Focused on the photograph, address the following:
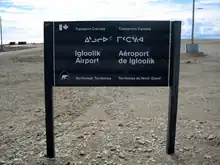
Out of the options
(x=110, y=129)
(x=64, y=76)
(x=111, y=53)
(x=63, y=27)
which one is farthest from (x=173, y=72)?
(x=110, y=129)

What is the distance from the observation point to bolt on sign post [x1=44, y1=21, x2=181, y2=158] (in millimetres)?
3939

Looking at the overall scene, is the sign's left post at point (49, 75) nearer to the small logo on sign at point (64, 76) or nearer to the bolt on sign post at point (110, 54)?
the bolt on sign post at point (110, 54)

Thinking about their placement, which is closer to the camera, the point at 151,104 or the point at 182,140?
the point at 182,140

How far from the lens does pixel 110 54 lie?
4.01m

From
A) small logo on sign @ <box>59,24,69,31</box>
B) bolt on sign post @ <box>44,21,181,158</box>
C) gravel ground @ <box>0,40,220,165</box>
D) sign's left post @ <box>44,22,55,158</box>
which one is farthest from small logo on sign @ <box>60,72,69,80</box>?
gravel ground @ <box>0,40,220,165</box>

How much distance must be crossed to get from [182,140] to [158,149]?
1.88ft

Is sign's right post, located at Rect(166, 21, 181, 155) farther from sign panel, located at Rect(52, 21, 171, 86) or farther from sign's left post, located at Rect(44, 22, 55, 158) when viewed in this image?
sign's left post, located at Rect(44, 22, 55, 158)

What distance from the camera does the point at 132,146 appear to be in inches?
178

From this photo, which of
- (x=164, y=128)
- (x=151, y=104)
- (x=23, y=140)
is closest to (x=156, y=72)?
(x=164, y=128)

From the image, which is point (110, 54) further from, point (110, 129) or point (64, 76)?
point (110, 129)

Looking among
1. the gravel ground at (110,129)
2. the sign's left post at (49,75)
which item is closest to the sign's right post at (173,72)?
the gravel ground at (110,129)

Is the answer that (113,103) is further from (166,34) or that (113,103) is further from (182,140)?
(166,34)

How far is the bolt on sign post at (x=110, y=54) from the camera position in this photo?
394 centimetres

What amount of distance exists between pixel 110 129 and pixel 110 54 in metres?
1.78
